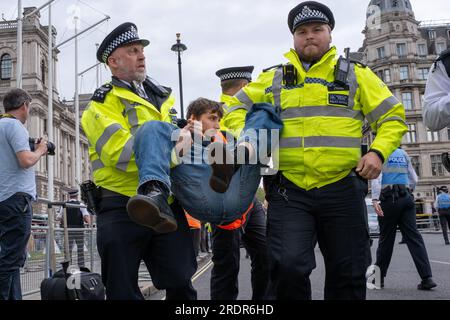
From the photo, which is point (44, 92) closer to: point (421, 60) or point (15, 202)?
point (421, 60)

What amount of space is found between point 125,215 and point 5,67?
6669cm

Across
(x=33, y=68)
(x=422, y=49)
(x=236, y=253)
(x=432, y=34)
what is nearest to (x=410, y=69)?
(x=422, y=49)

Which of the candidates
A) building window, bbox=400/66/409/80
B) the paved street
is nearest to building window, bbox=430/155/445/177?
building window, bbox=400/66/409/80

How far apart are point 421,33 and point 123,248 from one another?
84746mm

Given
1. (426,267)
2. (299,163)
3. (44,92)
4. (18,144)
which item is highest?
(44,92)

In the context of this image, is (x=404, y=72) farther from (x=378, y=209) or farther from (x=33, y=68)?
(x=378, y=209)

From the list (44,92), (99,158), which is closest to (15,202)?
(99,158)

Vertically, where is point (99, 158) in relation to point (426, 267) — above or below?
above

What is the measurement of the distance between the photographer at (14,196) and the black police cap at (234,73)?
2.03m

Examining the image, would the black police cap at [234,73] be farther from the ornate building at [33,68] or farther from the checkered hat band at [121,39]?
the ornate building at [33,68]

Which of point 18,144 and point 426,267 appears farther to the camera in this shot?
point 426,267

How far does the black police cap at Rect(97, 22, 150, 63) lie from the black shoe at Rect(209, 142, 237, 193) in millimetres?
1138

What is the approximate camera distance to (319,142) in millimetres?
3744

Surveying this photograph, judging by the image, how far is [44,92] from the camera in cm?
6619
